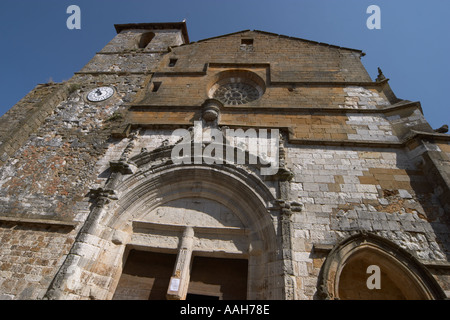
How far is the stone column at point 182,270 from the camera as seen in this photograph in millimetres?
4070

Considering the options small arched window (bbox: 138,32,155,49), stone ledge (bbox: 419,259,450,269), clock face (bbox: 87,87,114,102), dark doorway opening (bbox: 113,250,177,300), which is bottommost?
dark doorway opening (bbox: 113,250,177,300)

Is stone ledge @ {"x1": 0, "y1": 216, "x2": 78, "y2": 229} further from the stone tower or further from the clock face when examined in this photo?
the clock face

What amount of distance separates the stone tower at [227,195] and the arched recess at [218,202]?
3 cm

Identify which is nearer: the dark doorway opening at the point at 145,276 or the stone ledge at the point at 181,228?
the dark doorway opening at the point at 145,276

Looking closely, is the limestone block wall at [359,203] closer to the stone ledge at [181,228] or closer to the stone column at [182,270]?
the stone ledge at [181,228]

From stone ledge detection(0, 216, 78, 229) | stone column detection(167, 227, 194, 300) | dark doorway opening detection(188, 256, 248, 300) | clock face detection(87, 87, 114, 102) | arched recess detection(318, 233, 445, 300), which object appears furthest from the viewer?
clock face detection(87, 87, 114, 102)

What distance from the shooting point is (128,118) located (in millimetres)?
6773

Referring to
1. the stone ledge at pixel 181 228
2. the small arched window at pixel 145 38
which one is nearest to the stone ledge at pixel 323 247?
the stone ledge at pixel 181 228

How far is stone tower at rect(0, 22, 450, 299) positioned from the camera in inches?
158

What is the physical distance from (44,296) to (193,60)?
7952mm

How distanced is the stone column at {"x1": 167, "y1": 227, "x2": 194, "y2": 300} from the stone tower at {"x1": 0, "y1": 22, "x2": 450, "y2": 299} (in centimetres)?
2

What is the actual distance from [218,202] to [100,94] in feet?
18.0

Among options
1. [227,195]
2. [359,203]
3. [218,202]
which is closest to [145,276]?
[218,202]

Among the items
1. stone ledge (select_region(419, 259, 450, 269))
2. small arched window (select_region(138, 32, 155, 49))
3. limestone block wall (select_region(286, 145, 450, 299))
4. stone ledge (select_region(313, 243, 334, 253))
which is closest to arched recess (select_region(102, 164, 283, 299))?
limestone block wall (select_region(286, 145, 450, 299))
